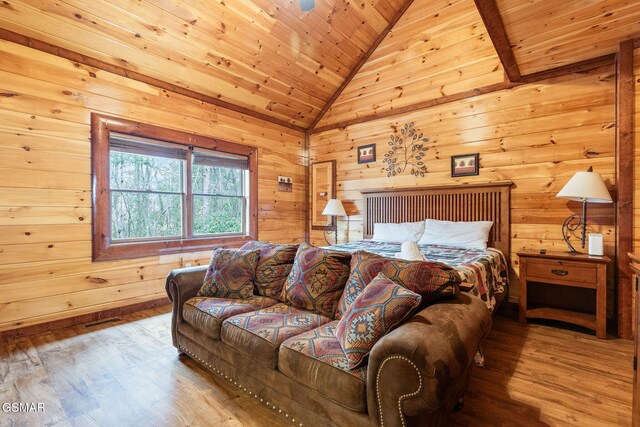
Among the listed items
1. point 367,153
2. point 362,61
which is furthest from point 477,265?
A: point 362,61

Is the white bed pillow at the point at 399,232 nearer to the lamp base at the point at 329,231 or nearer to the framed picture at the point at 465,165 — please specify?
the framed picture at the point at 465,165

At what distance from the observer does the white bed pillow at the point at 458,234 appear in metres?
3.26

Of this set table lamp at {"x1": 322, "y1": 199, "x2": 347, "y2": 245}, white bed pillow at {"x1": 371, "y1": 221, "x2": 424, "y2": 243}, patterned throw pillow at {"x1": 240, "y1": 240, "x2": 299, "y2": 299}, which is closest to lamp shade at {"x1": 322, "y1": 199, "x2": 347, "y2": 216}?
table lamp at {"x1": 322, "y1": 199, "x2": 347, "y2": 245}

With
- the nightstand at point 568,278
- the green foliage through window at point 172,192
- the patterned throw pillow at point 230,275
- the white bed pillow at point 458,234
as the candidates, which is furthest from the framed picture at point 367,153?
the patterned throw pillow at point 230,275

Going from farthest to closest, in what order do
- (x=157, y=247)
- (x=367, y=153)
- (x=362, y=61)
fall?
(x=367, y=153) < (x=362, y=61) < (x=157, y=247)

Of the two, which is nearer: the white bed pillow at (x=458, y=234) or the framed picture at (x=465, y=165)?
the white bed pillow at (x=458, y=234)

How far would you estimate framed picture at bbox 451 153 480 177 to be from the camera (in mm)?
3588

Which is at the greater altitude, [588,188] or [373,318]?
[588,188]

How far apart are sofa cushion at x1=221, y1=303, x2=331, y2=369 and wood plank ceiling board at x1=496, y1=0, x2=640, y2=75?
8.15 ft

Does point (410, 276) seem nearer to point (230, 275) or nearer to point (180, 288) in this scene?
point (230, 275)

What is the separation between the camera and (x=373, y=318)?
132 centimetres

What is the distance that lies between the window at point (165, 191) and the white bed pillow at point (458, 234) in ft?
8.27

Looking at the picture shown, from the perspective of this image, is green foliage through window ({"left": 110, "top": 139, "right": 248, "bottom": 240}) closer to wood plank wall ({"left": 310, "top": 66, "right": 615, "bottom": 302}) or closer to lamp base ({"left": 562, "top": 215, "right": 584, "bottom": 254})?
wood plank wall ({"left": 310, "top": 66, "right": 615, "bottom": 302})

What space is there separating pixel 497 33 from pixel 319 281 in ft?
7.75
